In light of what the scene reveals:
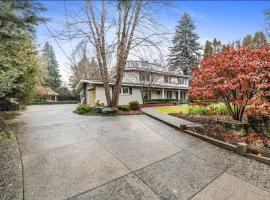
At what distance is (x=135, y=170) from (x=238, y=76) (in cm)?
475

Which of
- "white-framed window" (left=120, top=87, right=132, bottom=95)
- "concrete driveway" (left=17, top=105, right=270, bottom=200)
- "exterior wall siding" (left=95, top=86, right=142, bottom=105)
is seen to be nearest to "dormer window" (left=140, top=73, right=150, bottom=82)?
"exterior wall siding" (left=95, top=86, right=142, bottom=105)

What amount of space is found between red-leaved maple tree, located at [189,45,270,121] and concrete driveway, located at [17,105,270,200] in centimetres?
252

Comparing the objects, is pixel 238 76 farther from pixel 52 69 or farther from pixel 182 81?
pixel 52 69

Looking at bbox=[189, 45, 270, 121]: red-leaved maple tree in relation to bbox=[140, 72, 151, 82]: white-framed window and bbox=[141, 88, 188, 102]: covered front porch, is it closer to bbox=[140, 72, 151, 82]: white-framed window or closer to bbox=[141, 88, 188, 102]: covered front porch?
bbox=[140, 72, 151, 82]: white-framed window

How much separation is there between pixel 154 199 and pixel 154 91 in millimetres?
21146

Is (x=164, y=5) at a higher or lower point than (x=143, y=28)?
higher

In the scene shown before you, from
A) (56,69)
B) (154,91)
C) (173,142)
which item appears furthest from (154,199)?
(56,69)

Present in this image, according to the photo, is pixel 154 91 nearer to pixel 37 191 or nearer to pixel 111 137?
pixel 111 137

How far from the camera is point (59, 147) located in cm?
451

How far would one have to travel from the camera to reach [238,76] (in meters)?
5.30

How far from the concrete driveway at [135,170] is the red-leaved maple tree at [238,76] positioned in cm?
252

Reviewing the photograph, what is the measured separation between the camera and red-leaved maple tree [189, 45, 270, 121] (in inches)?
207

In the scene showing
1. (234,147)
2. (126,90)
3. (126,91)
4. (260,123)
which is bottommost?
(234,147)

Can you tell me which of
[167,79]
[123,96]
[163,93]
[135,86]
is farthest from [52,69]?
[163,93]
